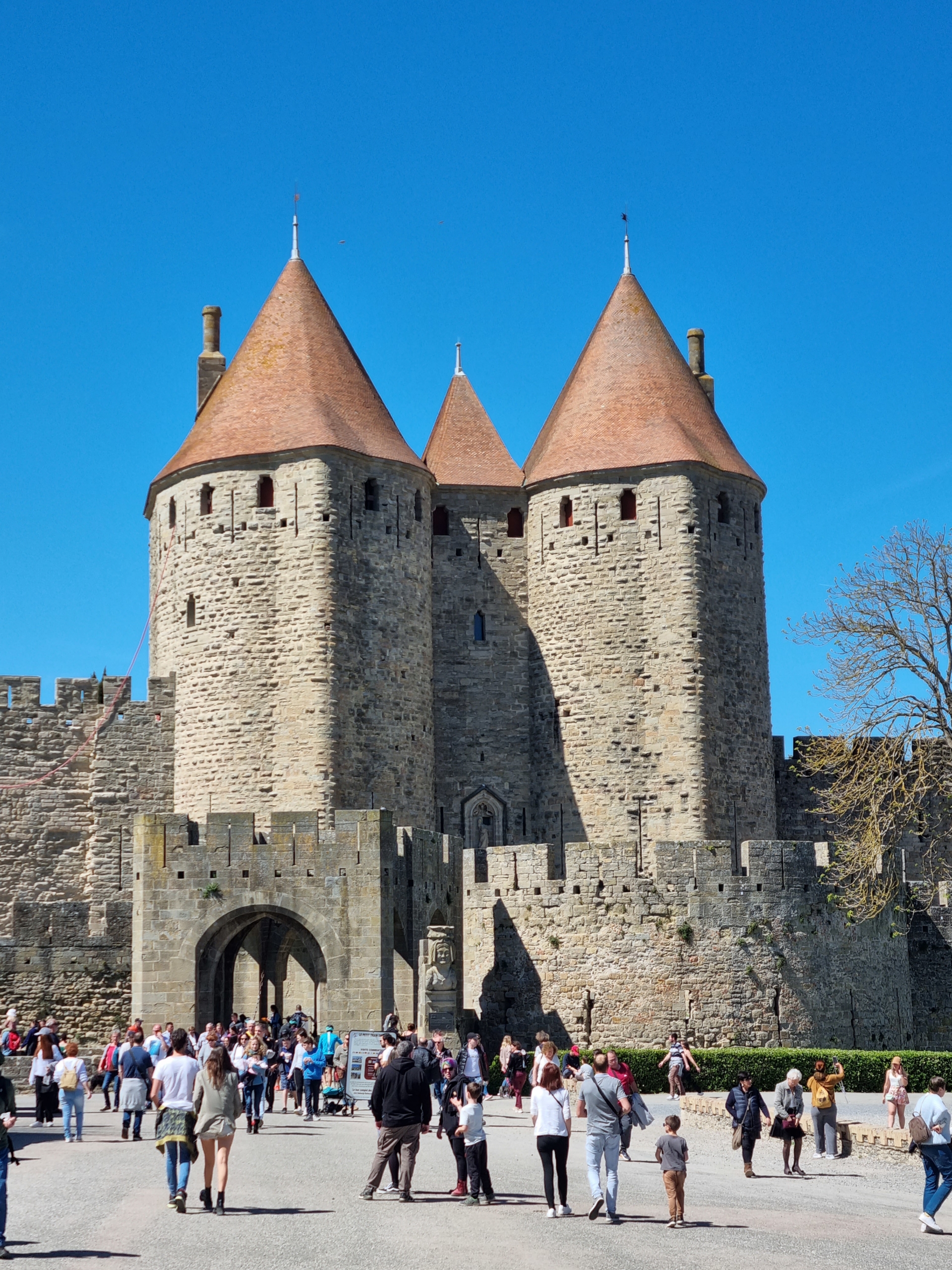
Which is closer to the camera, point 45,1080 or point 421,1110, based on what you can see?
point 421,1110

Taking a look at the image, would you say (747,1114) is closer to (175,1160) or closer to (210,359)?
(175,1160)

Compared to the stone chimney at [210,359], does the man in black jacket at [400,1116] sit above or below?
below

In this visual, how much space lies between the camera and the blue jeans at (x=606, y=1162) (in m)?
16.5

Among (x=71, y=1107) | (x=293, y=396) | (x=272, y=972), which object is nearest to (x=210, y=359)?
(x=293, y=396)

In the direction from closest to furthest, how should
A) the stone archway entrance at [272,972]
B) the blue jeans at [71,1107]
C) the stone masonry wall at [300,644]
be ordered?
the blue jeans at [71,1107] < the stone archway entrance at [272,972] < the stone masonry wall at [300,644]

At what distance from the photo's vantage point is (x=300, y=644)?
38.7 metres

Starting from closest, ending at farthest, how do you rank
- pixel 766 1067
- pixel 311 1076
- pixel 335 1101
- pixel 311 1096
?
pixel 311 1096 → pixel 311 1076 → pixel 335 1101 → pixel 766 1067

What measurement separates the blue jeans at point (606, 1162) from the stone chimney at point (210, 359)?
29.8m

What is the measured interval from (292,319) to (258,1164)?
85.5 feet

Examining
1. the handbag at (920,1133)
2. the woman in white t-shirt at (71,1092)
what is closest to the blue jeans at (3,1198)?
the woman in white t-shirt at (71,1092)

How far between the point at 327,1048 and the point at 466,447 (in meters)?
21.2

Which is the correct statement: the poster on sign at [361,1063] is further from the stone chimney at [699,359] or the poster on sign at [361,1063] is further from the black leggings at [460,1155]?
the stone chimney at [699,359]

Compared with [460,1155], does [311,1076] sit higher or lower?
higher

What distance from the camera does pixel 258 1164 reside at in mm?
19609
